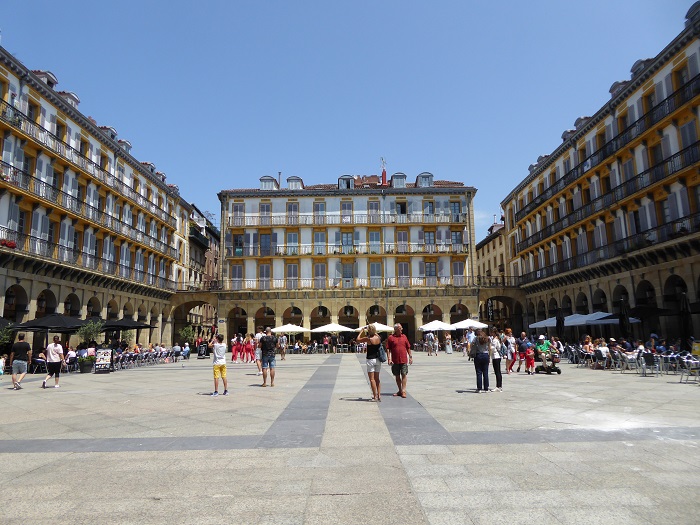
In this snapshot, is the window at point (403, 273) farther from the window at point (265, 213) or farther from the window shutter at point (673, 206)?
the window shutter at point (673, 206)

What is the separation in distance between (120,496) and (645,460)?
553 centimetres

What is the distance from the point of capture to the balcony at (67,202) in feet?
A: 79.1

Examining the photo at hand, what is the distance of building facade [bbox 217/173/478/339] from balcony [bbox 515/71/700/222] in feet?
30.7

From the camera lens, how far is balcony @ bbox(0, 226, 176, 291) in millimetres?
23859

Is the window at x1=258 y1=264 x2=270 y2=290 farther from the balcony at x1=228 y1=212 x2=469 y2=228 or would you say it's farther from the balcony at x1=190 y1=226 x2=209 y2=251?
the balcony at x1=190 y1=226 x2=209 y2=251

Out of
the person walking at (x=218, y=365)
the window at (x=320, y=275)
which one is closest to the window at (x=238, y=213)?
the window at (x=320, y=275)

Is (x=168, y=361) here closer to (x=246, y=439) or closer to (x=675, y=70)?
(x=246, y=439)

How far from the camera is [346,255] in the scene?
45.1 metres

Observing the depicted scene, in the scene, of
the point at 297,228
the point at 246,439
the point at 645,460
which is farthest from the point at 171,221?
the point at 645,460

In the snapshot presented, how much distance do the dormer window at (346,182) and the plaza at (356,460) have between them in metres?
38.7

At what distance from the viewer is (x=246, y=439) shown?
691 centimetres

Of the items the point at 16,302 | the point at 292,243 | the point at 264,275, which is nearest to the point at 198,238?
the point at 264,275

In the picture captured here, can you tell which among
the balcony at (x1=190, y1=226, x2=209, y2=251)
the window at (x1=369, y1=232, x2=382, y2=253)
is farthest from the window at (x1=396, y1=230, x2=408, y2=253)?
the balcony at (x1=190, y1=226, x2=209, y2=251)

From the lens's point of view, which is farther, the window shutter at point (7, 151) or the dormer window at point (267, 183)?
the dormer window at point (267, 183)
